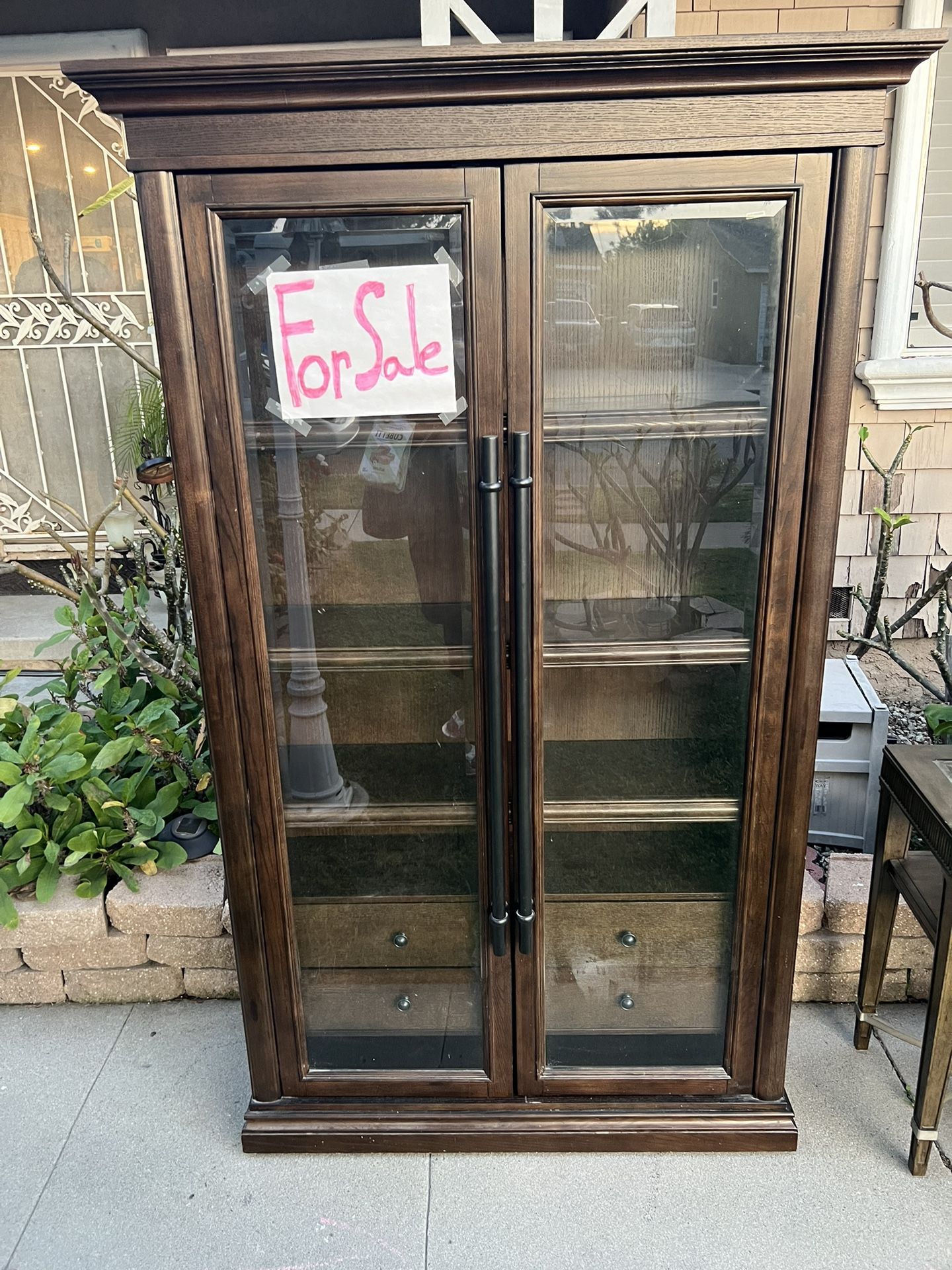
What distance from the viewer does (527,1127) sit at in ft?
5.74

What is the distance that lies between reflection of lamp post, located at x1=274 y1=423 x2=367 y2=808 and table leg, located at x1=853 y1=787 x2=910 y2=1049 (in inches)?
42.9

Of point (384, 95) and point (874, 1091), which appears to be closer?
point (384, 95)

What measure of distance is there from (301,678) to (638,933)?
2.76ft

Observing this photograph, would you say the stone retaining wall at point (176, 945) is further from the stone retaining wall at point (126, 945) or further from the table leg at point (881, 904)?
the table leg at point (881, 904)

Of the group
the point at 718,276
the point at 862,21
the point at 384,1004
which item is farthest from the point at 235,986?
the point at 862,21

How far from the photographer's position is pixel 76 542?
11.9 feet

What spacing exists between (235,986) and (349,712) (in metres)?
0.97

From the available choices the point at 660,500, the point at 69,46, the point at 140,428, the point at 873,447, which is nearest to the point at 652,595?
the point at 660,500

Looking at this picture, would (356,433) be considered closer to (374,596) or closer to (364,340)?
(364,340)

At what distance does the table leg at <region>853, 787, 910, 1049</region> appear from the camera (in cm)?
185

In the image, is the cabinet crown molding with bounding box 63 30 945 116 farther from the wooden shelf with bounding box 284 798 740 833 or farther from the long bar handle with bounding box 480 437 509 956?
the wooden shelf with bounding box 284 798 740 833

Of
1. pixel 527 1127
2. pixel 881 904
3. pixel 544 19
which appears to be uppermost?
pixel 544 19

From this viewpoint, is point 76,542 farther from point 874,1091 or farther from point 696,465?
point 874,1091

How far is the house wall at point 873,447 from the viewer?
2.76m
